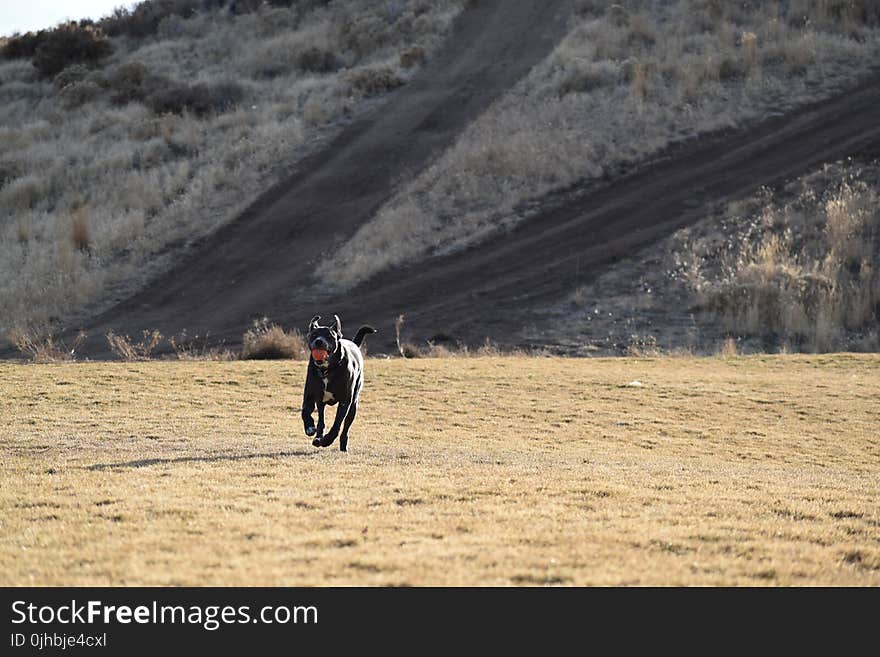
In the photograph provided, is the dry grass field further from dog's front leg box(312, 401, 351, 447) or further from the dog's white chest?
the dog's white chest

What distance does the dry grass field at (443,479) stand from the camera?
21.8ft

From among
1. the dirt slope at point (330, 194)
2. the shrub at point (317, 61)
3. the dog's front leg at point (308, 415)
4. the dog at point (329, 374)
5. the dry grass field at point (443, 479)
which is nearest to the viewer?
the dry grass field at point (443, 479)

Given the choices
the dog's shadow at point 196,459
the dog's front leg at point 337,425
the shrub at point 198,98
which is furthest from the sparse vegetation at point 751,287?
the shrub at point 198,98

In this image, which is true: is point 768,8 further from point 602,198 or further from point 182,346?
point 182,346

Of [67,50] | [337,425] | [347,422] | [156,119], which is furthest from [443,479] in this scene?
[67,50]

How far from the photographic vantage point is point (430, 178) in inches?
1561

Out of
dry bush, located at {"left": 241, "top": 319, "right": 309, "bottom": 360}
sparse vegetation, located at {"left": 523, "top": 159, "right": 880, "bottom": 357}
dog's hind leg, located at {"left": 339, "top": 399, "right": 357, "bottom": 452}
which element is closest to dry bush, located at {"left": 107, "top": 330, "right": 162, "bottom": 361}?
dry bush, located at {"left": 241, "top": 319, "right": 309, "bottom": 360}

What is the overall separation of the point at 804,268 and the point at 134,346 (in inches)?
846

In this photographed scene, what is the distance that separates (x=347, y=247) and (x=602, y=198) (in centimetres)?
1017

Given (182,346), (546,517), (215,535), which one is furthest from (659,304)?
(215,535)

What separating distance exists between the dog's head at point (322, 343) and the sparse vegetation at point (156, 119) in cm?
2389

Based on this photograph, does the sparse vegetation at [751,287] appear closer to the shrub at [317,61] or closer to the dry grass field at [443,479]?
the dry grass field at [443,479]

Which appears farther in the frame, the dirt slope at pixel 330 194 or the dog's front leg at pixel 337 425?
the dirt slope at pixel 330 194

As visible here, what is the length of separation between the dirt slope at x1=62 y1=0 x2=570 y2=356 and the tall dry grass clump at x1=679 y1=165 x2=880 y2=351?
13.5 metres
